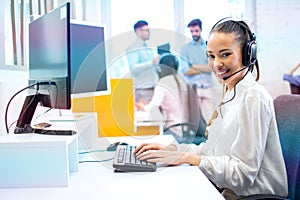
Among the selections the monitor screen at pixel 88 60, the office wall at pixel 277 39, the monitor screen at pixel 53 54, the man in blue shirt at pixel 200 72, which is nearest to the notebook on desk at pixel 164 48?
the man in blue shirt at pixel 200 72

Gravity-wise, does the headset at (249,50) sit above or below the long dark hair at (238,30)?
below

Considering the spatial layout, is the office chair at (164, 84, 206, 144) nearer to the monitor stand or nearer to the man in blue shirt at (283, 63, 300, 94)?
the monitor stand

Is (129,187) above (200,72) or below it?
below

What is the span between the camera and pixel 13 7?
53.8 inches

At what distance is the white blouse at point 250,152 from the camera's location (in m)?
1.04

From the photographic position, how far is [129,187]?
0.89 meters

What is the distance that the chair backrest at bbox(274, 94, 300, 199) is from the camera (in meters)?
1.07

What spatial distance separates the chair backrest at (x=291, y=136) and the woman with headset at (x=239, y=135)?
0.03 meters

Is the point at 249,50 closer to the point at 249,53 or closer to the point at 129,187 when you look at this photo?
the point at 249,53

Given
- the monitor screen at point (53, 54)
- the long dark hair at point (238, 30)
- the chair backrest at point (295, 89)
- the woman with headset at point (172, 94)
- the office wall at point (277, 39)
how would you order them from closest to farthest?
the monitor screen at point (53, 54)
the long dark hair at point (238, 30)
the woman with headset at point (172, 94)
the chair backrest at point (295, 89)
the office wall at point (277, 39)

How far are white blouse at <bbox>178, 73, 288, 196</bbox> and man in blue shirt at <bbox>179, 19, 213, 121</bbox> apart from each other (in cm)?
22

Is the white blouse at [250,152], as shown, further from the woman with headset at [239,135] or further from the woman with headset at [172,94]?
the woman with headset at [172,94]

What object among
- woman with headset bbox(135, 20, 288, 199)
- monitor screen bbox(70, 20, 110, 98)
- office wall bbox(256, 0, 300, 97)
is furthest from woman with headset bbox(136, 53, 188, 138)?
office wall bbox(256, 0, 300, 97)

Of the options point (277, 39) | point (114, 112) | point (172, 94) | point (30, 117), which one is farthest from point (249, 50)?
point (277, 39)
